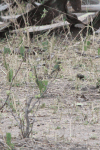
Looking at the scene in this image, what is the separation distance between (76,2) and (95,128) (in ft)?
15.8

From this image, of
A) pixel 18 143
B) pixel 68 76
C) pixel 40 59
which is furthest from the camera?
pixel 40 59

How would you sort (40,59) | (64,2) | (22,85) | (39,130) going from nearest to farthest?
1. (39,130)
2. (22,85)
3. (40,59)
4. (64,2)

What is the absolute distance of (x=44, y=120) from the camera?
2.42m

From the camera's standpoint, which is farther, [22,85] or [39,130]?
[22,85]

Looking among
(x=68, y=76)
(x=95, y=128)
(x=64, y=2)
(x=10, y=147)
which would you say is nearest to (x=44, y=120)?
(x=95, y=128)

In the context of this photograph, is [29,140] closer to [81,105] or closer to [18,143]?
[18,143]

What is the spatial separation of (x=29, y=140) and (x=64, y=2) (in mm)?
4984

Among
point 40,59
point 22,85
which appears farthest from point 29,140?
point 40,59

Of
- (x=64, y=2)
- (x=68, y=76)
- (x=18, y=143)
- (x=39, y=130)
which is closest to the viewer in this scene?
(x=18, y=143)

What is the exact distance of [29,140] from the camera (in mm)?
1913

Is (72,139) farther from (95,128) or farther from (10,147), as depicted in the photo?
(10,147)

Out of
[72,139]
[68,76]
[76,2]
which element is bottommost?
[68,76]

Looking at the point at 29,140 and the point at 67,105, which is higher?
the point at 29,140

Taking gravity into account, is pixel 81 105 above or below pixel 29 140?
below
